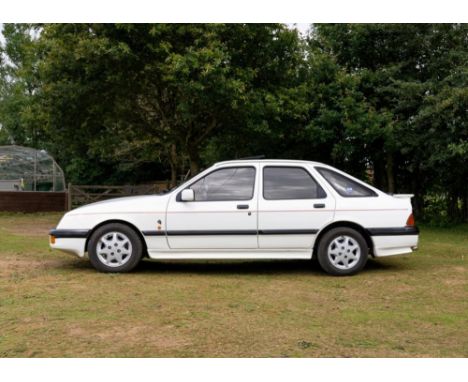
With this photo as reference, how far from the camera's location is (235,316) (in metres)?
5.24

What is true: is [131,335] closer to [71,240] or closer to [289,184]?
[71,240]

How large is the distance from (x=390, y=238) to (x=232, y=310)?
3.09 meters

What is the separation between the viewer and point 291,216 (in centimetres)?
753

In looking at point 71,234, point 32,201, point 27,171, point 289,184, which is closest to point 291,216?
point 289,184

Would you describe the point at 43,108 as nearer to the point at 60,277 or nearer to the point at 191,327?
the point at 60,277

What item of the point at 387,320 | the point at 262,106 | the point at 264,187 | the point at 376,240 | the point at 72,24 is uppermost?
the point at 72,24

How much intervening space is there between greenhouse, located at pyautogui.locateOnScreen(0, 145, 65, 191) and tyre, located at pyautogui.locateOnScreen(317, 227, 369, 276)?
21994 millimetres

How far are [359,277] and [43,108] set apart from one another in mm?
12722

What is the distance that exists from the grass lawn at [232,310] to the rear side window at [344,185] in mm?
1159

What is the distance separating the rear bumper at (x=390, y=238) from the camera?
757cm

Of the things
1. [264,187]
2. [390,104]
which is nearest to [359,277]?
[264,187]

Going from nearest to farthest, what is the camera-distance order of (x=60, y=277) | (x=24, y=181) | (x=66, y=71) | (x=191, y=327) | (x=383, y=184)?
(x=191, y=327) → (x=60, y=277) → (x=66, y=71) → (x=383, y=184) → (x=24, y=181)

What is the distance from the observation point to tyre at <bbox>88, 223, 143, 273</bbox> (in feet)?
24.9

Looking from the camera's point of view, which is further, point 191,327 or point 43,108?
point 43,108
